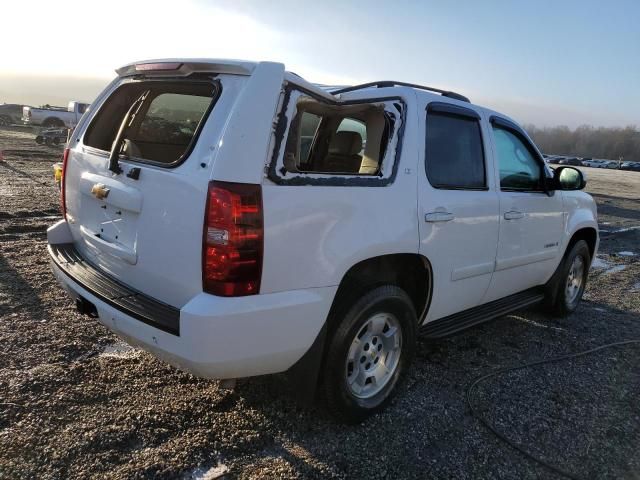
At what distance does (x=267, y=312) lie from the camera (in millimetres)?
2375

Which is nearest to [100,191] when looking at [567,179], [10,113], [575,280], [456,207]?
[456,207]

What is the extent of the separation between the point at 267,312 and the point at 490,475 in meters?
1.54

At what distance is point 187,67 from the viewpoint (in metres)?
2.69

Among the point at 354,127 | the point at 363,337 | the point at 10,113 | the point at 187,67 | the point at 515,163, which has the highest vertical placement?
the point at 187,67

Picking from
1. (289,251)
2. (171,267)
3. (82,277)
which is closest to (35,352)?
(82,277)

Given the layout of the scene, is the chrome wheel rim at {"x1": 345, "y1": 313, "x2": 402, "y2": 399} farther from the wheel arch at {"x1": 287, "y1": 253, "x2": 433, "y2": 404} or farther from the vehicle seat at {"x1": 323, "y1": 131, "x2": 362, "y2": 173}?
the vehicle seat at {"x1": 323, "y1": 131, "x2": 362, "y2": 173}

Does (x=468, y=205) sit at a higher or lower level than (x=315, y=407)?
higher

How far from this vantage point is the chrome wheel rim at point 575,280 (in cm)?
530

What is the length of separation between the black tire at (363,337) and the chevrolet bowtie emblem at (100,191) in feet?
4.80

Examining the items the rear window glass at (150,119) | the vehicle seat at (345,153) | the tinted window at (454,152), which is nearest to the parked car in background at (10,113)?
the rear window glass at (150,119)

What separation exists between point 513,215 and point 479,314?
83 cm

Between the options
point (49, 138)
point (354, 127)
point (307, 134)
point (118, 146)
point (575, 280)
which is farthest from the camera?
point (49, 138)

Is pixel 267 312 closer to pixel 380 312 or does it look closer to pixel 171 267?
pixel 171 267

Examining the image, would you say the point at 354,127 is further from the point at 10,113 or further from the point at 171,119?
the point at 10,113
